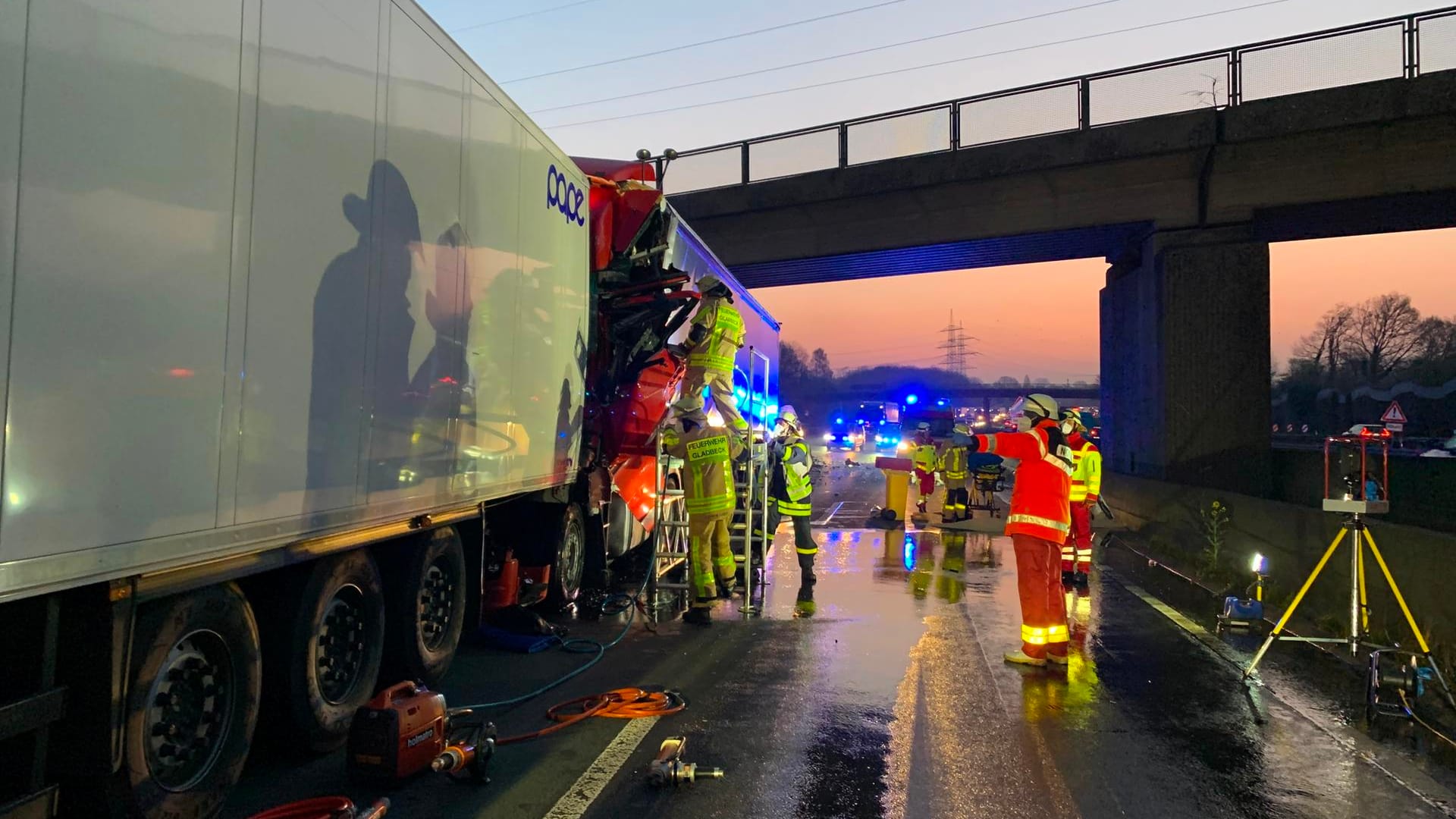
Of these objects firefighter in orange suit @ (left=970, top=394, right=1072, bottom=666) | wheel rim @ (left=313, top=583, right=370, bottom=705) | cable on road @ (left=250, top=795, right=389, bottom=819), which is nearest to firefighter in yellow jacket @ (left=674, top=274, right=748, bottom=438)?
firefighter in orange suit @ (left=970, top=394, right=1072, bottom=666)

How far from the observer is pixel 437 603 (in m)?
5.46

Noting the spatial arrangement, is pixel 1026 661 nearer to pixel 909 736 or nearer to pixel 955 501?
pixel 909 736

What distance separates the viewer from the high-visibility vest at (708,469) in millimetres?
7496

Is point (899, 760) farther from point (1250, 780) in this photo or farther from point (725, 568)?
point (725, 568)

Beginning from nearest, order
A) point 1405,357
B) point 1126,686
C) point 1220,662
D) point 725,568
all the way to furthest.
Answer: point 1126,686, point 1220,662, point 725,568, point 1405,357

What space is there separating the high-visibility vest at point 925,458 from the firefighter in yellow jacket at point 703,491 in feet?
32.2

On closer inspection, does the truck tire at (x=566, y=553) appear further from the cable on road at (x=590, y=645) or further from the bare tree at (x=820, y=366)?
the bare tree at (x=820, y=366)

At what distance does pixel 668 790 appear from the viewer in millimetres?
3961

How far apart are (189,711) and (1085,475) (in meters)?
9.32

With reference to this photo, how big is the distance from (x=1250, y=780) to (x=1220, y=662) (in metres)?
2.42

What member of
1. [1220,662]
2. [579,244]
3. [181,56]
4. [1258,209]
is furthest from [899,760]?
[1258,209]

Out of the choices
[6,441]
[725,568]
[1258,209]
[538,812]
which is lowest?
[538,812]

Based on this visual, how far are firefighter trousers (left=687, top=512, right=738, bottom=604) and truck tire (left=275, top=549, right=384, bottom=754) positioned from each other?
10.3 ft

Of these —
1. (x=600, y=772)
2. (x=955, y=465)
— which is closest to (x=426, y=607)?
(x=600, y=772)
